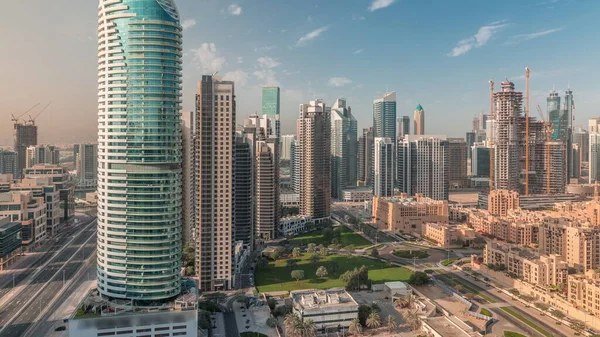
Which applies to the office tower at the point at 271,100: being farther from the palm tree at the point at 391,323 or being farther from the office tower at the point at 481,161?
the palm tree at the point at 391,323

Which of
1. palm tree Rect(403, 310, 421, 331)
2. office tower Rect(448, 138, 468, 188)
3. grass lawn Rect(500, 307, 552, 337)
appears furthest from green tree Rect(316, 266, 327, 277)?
office tower Rect(448, 138, 468, 188)

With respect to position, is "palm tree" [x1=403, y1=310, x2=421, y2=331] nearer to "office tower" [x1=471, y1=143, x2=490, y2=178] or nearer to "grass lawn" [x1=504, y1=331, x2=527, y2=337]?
"grass lawn" [x1=504, y1=331, x2=527, y2=337]

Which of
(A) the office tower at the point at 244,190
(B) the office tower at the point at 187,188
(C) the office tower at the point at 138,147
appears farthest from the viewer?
(B) the office tower at the point at 187,188

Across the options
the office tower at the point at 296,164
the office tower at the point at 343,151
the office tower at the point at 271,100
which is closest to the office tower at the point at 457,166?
the office tower at the point at 343,151

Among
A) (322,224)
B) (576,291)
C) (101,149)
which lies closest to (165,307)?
(101,149)

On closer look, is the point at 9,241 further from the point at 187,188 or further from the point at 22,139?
the point at 22,139

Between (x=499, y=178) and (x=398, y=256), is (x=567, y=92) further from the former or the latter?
(x=398, y=256)
